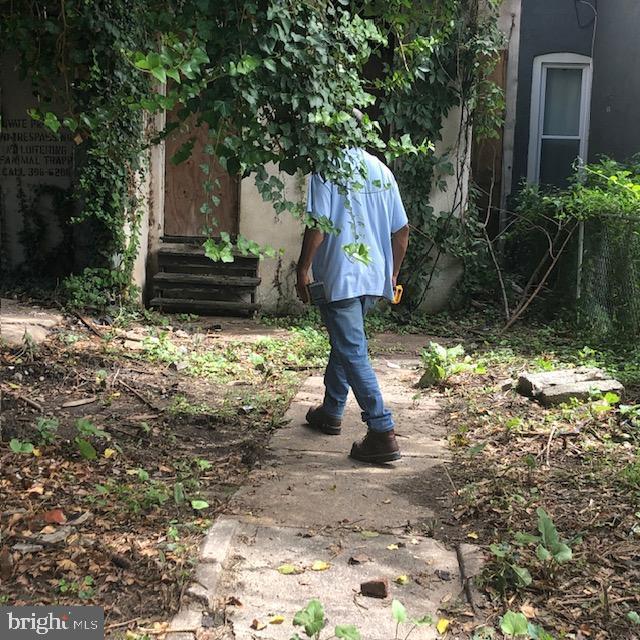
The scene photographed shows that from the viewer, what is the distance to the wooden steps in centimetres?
954

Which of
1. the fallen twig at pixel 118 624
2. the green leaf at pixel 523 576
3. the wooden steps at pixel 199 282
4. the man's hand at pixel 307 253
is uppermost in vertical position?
the man's hand at pixel 307 253

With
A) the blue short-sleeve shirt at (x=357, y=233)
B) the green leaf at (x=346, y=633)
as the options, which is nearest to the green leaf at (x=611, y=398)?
the blue short-sleeve shirt at (x=357, y=233)

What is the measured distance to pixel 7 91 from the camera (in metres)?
9.30

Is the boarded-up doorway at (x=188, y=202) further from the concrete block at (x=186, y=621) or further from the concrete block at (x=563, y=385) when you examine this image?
the concrete block at (x=186, y=621)

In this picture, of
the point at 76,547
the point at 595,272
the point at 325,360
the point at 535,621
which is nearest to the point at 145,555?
the point at 76,547

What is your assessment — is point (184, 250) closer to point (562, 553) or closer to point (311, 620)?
point (562, 553)

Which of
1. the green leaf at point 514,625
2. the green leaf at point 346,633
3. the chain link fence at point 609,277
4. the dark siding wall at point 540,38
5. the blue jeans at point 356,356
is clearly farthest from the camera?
the dark siding wall at point 540,38

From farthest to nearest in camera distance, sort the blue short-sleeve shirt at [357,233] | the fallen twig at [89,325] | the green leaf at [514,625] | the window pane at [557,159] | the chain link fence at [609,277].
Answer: the window pane at [557,159] → the fallen twig at [89,325] → the chain link fence at [609,277] → the blue short-sleeve shirt at [357,233] → the green leaf at [514,625]

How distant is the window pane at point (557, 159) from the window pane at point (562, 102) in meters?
0.16

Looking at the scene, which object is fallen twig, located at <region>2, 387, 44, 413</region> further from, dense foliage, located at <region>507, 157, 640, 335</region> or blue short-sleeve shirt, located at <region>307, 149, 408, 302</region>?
dense foliage, located at <region>507, 157, 640, 335</region>

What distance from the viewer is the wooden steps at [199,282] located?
9.54 m

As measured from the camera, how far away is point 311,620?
2.56 meters

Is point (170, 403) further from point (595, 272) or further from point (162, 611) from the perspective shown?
point (595, 272)

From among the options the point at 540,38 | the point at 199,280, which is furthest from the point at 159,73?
the point at 540,38
